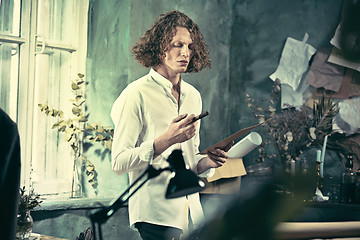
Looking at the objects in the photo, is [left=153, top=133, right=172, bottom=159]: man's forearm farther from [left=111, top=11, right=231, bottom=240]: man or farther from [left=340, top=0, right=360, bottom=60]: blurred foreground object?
[left=340, top=0, right=360, bottom=60]: blurred foreground object

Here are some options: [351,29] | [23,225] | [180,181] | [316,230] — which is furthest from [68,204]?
[351,29]

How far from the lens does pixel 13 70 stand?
283cm

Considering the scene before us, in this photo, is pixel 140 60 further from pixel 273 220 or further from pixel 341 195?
pixel 273 220

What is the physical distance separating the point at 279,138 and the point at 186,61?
85 cm

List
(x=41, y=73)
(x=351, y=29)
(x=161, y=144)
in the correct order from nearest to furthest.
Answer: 1. (x=351, y=29)
2. (x=161, y=144)
3. (x=41, y=73)

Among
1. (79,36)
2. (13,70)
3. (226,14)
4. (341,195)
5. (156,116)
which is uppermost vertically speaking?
(226,14)

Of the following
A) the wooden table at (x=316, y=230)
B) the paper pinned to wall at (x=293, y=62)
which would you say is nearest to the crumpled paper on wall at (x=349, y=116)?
the paper pinned to wall at (x=293, y=62)

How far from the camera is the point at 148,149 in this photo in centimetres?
211

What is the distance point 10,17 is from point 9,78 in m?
0.35

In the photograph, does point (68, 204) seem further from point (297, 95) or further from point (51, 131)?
point (297, 95)

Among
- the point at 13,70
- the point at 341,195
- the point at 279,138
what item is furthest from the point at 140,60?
the point at 341,195

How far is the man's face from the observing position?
2664mm

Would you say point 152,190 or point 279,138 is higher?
point 279,138

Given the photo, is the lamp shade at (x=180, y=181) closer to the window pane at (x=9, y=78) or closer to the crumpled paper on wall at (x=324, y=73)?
the window pane at (x=9, y=78)
